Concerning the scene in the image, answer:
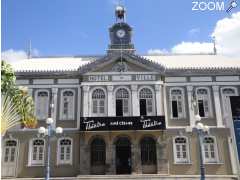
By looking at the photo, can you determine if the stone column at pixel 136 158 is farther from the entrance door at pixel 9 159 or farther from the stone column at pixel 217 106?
the entrance door at pixel 9 159

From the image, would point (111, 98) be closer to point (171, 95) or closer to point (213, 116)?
point (171, 95)

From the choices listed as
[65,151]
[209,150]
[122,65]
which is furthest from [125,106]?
[209,150]

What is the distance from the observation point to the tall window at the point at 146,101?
1022 inches

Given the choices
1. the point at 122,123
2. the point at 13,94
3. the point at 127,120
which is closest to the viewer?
the point at 13,94

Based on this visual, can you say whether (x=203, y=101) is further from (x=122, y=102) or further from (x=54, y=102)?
(x=54, y=102)

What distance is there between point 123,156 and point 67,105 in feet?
19.4

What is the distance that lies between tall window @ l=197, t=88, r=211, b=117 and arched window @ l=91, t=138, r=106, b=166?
8057mm

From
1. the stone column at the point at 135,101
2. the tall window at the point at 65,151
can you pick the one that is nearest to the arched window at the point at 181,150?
the stone column at the point at 135,101

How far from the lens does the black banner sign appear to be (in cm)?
2453

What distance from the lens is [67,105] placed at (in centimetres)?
2659

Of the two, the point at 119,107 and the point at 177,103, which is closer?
the point at 119,107

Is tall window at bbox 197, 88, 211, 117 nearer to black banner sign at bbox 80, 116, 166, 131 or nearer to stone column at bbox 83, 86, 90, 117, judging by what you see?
black banner sign at bbox 80, 116, 166, 131

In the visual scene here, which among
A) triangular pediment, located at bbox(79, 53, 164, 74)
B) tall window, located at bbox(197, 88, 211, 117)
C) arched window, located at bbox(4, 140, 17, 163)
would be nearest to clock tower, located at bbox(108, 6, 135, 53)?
triangular pediment, located at bbox(79, 53, 164, 74)

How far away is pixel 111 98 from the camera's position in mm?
26062
